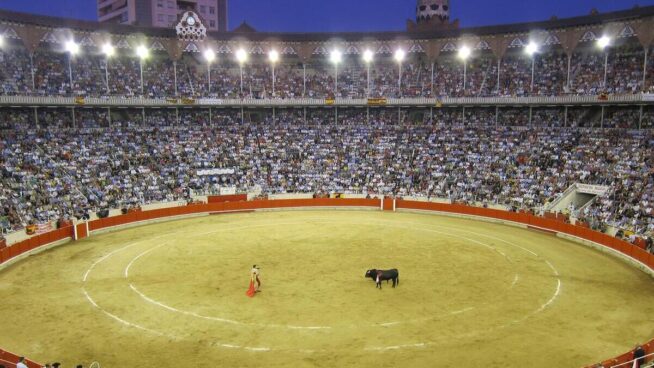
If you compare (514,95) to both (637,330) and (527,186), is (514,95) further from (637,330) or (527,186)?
(637,330)

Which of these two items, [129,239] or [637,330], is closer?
[637,330]

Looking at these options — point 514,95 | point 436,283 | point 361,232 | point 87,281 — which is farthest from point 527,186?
point 87,281

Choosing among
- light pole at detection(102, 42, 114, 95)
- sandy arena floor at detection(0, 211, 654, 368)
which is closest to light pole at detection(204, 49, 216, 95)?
light pole at detection(102, 42, 114, 95)

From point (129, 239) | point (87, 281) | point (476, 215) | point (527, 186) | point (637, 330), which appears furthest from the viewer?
point (527, 186)

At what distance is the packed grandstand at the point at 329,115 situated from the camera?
145 feet

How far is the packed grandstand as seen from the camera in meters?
44.2

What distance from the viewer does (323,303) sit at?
20297mm

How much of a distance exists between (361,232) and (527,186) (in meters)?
19.1

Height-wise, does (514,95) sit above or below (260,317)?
above

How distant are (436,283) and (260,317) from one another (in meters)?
8.67

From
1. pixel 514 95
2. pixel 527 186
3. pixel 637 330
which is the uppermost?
pixel 514 95

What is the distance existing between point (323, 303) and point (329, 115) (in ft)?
149

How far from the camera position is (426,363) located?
15422mm

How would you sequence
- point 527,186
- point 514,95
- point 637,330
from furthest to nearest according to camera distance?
point 514,95 → point 527,186 → point 637,330
